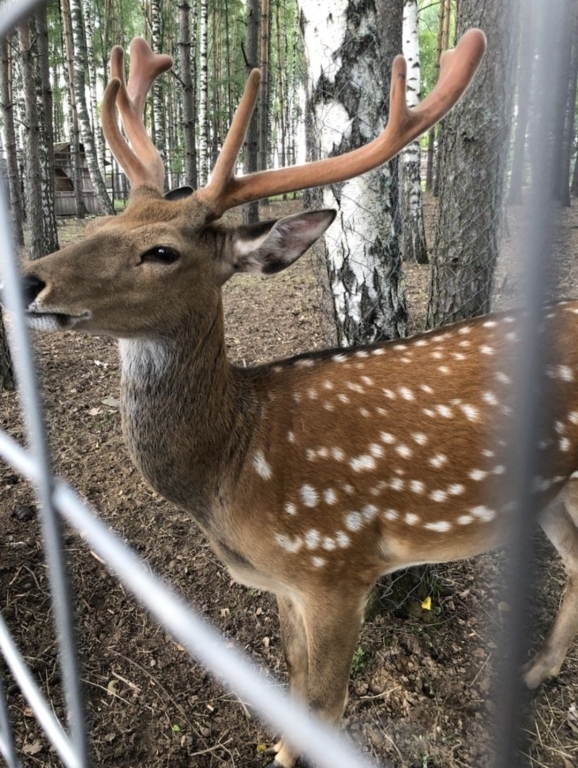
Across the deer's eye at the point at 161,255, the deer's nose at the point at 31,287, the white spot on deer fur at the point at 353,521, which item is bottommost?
the white spot on deer fur at the point at 353,521

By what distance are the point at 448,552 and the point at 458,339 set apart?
67cm

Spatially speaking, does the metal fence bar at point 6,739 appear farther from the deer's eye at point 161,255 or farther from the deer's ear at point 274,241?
the deer's ear at point 274,241

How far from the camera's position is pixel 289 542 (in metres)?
1.81

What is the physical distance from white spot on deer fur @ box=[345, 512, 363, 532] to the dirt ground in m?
0.40

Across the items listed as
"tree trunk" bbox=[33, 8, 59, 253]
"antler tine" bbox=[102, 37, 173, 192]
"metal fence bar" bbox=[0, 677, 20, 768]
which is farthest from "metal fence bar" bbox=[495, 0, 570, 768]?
"tree trunk" bbox=[33, 8, 59, 253]

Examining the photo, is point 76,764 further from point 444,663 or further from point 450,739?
point 444,663

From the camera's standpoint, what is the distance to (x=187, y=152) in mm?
9055

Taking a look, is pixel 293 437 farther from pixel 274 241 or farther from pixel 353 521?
pixel 274 241

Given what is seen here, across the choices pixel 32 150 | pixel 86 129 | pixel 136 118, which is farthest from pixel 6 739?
pixel 86 129

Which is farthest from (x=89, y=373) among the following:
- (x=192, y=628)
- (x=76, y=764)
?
(x=192, y=628)

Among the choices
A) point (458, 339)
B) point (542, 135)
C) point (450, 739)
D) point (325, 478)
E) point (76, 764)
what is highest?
point (542, 135)

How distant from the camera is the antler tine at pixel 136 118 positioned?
2.01 metres

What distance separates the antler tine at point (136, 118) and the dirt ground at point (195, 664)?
0.87m

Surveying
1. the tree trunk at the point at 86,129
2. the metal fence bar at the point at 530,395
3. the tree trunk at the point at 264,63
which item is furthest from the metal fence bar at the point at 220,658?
the tree trunk at the point at 264,63
